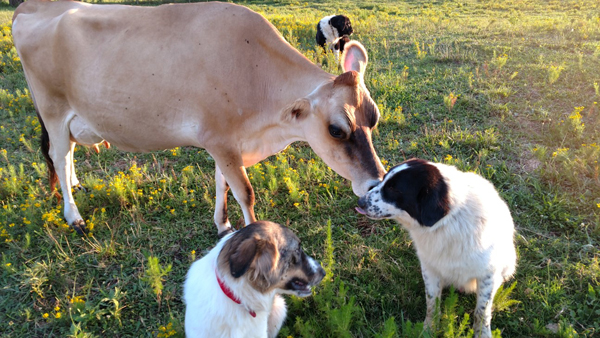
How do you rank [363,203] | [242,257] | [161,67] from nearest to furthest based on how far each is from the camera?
[242,257] → [363,203] → [161,67]

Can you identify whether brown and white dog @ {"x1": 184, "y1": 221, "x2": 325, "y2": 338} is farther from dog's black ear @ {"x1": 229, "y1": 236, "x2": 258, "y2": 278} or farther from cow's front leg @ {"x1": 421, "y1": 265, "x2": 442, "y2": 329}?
cow's front leg @ {"x1": 421, "y1": 265, "x2": 442, "y2": 329}

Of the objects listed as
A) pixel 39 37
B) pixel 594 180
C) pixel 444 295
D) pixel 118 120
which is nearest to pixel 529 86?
pixel 594 180

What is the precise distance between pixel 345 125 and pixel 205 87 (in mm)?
1315

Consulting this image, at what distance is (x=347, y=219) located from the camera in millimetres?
4215

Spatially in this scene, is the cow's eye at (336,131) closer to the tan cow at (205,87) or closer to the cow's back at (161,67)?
the tan cow at (205,87)

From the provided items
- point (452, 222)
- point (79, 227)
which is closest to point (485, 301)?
point (452, 222)

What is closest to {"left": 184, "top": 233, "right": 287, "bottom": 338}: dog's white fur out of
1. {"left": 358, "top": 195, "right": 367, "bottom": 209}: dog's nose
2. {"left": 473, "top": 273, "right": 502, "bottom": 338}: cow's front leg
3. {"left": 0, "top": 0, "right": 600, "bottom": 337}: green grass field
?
{"left": 0, "top": 0, "right": 600, "bottom": 337}: green grass field

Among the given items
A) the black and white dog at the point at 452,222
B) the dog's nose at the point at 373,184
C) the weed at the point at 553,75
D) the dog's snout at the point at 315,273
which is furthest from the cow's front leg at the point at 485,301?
the weed at the point at 553,75

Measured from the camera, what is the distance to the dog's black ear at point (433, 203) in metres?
2.68

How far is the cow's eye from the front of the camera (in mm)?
3057

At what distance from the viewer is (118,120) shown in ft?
12.7

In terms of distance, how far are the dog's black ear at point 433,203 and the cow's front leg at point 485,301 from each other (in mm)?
608

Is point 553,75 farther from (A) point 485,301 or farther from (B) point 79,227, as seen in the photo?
(B) point 79,227

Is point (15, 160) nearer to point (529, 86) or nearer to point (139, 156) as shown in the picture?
point (139, 156)
